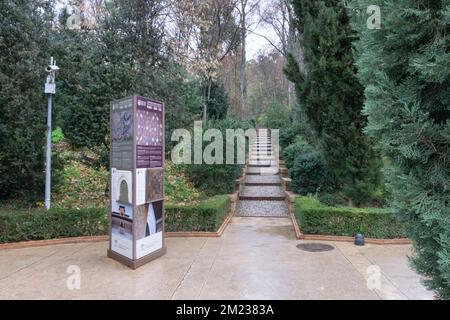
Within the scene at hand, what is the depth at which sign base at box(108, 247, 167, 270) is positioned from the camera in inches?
185

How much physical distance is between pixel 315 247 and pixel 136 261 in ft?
9.71

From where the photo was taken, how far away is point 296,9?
25.0 ft

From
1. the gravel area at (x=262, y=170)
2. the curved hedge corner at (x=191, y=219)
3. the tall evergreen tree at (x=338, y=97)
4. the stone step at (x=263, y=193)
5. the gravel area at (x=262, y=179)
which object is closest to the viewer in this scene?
the curved hedge corner at (x=191, y=219)

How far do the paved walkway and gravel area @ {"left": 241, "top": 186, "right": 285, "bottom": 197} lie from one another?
4.10 m

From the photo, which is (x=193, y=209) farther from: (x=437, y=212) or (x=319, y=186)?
(x=437, y=212)

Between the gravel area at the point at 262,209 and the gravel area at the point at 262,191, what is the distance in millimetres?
474

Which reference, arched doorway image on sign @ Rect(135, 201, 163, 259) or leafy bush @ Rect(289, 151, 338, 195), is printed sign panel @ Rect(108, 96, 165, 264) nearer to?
arched doorway image on sign @ Rect(135, 201, 163, 259)

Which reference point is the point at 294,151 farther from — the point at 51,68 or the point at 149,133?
the point at 51,68

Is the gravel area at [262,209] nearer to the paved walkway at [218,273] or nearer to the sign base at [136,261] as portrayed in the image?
the paved walkway at [218,273]

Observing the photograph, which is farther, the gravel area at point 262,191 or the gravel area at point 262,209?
the gravel area at point 262,191

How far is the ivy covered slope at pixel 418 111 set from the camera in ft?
6.79

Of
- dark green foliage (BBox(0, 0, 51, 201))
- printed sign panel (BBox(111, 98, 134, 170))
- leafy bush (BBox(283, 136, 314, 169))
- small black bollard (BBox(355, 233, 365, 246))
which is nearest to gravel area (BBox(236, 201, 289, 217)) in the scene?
leafy bush (BBox(283, 136, 314, 169))

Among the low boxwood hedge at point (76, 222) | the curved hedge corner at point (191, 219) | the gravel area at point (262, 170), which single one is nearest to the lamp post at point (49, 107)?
the low boxwood hedge at point (76, 222)

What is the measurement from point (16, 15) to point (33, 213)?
367 centimetres
